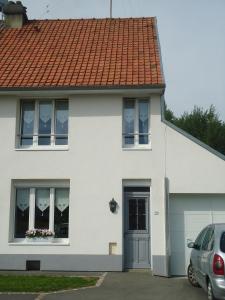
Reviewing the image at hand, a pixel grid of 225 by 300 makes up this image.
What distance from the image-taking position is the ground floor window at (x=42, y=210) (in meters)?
14.8

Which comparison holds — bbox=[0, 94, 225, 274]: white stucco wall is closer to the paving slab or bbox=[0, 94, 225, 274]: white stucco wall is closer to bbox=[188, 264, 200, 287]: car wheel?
the paving slab

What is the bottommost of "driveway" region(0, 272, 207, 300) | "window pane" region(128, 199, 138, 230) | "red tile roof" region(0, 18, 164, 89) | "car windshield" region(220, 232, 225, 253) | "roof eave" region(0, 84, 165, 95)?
"driveway" region(0, 272, 207, 300)

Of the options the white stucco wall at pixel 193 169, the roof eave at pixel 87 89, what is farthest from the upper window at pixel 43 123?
the white stucco wall at pixel 193 169

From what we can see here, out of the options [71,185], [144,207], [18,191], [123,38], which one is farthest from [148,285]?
[123,38]

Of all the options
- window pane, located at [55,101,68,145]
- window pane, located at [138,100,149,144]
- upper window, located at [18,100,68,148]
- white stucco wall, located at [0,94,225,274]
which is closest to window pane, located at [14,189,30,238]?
white stucco wall, located at [0,94,225,274]

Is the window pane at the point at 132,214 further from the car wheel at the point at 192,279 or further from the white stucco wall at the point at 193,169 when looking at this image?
the car wheel at the point at 192,279

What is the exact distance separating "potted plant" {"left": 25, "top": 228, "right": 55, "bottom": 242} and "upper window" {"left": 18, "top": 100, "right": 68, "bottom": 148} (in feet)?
9.22

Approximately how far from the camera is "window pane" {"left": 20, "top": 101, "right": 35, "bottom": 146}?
15.3m

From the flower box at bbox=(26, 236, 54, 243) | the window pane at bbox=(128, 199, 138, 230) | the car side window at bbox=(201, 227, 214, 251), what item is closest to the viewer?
the car side window at bbox=(201, 227, 214, 251)

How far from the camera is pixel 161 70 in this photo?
15.3 metres

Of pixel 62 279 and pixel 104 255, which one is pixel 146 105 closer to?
pixel 104 255

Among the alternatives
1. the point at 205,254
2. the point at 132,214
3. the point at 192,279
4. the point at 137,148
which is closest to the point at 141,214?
the point at 132,214

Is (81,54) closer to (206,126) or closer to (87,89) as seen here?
(87,89)

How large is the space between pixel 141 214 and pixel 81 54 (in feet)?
20.7
